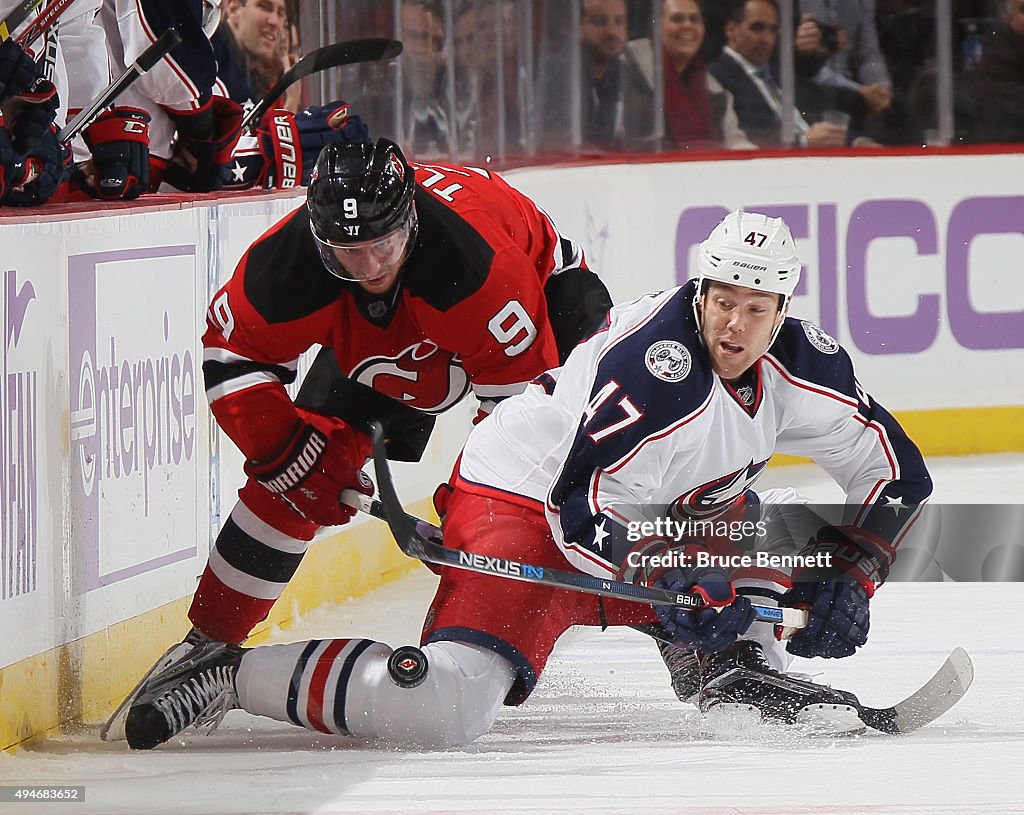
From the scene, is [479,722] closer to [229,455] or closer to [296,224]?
[296,224]

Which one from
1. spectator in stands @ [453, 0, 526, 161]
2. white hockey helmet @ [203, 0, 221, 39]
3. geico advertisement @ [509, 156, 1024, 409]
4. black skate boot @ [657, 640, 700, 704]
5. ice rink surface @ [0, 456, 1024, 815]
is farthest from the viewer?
geico advertisement @ [509, 156, 1024, 409]

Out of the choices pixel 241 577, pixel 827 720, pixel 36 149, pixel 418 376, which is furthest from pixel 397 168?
pixel 827 720

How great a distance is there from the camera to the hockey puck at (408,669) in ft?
9.31

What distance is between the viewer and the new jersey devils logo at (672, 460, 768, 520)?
9.60ft

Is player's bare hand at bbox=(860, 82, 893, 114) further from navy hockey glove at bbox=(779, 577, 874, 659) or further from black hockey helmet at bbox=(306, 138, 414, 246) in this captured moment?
navy hockey glove at bbox=(779, 577, 874, 659)

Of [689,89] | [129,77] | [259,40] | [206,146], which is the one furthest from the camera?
→ [689,89]

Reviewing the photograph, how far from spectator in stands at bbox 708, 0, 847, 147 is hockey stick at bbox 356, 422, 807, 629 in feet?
11.5

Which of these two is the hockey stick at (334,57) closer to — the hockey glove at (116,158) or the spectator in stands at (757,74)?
the hockey glove at (116,158)

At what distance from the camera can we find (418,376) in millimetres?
3396

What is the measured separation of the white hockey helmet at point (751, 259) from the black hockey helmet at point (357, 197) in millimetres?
523

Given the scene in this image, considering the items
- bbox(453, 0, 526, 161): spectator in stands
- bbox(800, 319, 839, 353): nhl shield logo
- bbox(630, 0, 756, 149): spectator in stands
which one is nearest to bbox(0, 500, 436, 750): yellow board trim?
bbox(800, 319, 839, 353): nhl shield logo

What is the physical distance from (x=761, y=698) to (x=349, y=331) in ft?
3.22

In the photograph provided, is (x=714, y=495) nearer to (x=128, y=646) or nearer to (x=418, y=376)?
(x=418, y=376)

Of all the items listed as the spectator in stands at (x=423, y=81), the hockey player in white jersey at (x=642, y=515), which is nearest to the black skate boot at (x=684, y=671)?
the hockey player in white jersey at (x=642, y=515)
